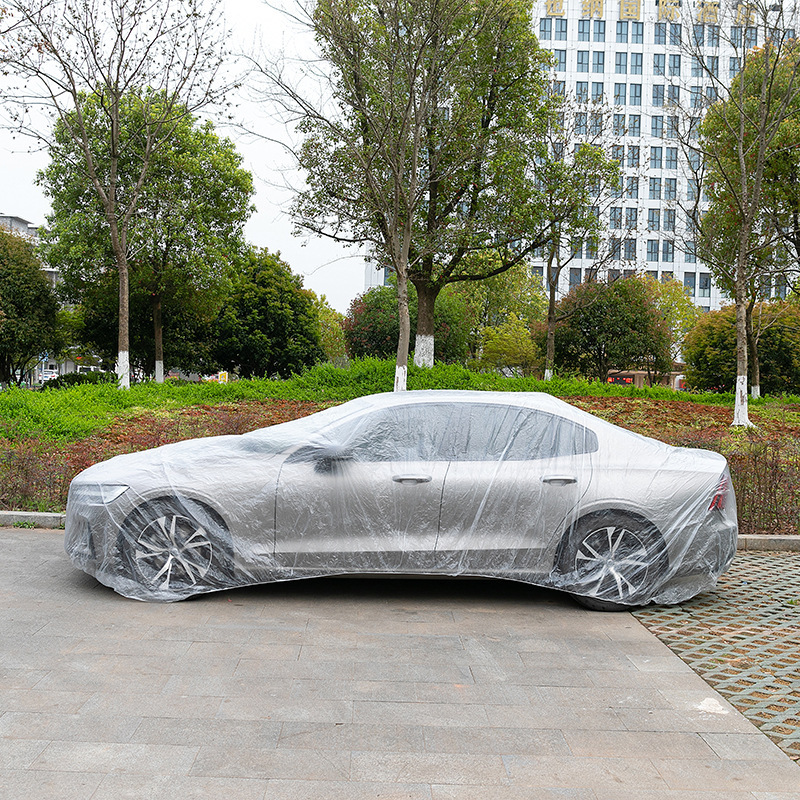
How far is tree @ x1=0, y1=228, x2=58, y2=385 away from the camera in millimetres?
34438

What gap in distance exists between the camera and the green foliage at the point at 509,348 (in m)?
49.8

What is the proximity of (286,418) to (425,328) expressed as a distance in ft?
32.1

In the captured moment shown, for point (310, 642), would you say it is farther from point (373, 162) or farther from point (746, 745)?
point (373, 162)

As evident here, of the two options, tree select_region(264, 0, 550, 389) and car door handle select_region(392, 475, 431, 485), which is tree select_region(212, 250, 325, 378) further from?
car door handle select_region(392, 475, 431, 485)

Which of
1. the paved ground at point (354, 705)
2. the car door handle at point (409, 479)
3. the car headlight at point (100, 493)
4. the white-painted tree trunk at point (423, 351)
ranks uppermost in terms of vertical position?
the white-painted tree trunk at point (423, 351)

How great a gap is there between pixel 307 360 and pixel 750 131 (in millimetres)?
25849

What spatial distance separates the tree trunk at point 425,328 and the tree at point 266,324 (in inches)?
743

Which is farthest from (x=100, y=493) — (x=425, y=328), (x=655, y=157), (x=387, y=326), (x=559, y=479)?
(x=655, y=157)

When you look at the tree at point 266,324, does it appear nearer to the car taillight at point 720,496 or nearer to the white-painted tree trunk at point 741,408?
the white-painted tree trunk at point 741,408

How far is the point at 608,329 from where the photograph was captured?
105ft

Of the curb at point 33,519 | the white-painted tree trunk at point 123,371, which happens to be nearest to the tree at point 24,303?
the white-painted tree trunk at point 123,371

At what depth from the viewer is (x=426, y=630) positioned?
5207mm

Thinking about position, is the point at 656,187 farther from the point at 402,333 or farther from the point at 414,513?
the point at 414,513

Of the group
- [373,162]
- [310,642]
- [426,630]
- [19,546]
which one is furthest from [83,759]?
[373,162]
